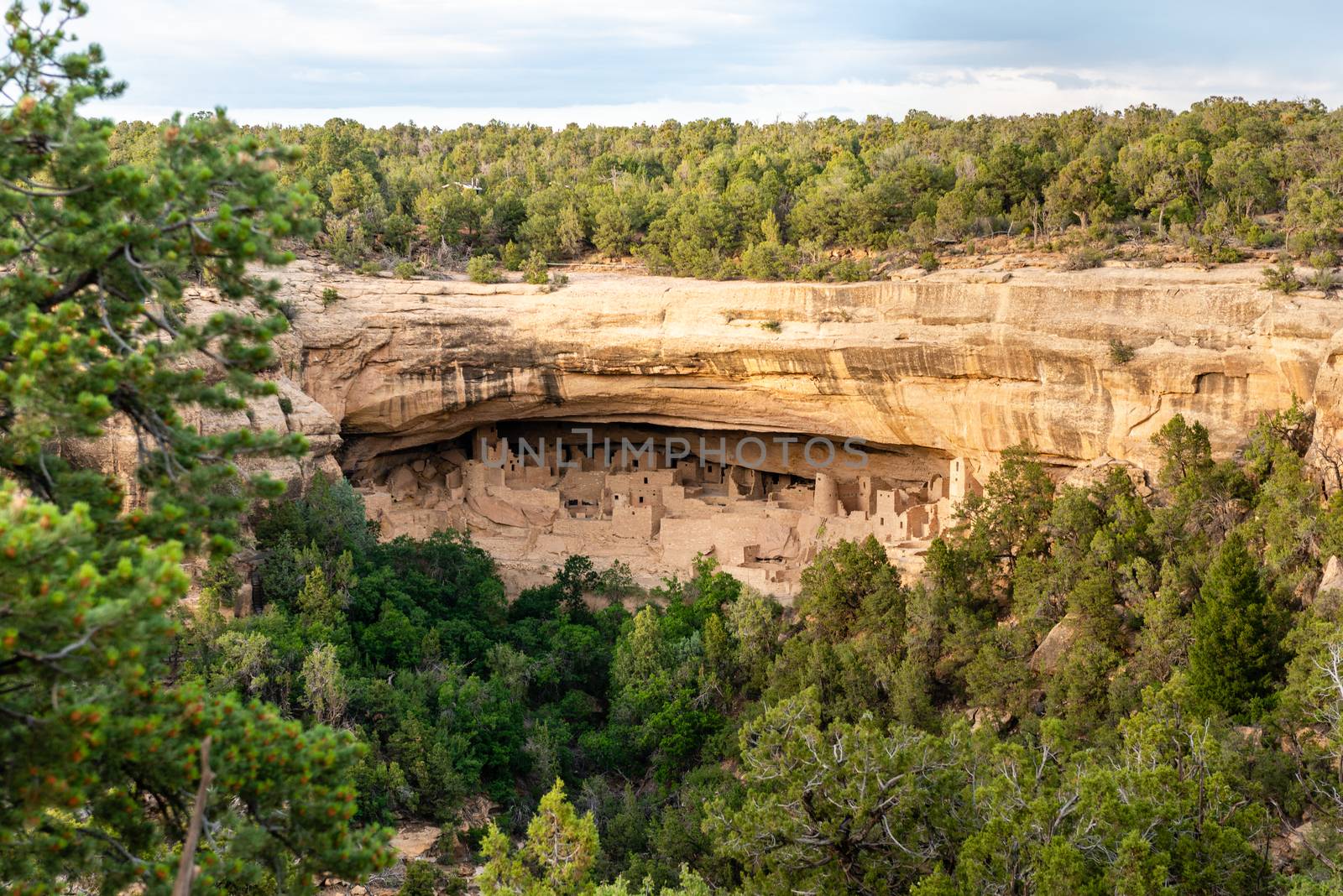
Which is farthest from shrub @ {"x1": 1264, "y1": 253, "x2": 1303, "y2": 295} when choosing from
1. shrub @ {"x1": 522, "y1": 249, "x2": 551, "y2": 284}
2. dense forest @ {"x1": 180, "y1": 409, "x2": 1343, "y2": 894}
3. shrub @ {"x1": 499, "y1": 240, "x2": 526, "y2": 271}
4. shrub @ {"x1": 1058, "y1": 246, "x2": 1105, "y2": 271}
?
shrub @ {"x1": 499, "y1": 240, "x2": 526, "y2": 271}

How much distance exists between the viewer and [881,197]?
23.5 metres

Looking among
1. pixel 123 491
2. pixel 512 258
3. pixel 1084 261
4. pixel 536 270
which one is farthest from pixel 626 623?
pixel 123 491

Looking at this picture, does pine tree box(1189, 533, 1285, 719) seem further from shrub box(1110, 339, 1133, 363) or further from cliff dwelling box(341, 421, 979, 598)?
cliff dwelling box(341, 421, 979, 598)

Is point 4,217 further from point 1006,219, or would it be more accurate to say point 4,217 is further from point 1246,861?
point 1006,219

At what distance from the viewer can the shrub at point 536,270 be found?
23.0m

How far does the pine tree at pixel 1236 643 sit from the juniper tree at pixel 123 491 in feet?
34.0

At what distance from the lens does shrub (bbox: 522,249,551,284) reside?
23.0 metres

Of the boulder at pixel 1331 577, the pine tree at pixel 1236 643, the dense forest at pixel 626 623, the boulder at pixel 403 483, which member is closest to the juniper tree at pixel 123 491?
the dense forest at pixel 626 623

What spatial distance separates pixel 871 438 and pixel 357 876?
16.7 meters

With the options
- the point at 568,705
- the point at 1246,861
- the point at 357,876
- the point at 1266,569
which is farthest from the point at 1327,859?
the point at 568,705

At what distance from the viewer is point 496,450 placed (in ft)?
84.9

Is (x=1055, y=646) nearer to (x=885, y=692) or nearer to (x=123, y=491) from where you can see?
(x=885, y=692)

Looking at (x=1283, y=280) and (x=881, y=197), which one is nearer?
(x=1283, y=280)

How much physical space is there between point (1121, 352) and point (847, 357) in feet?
13.4
